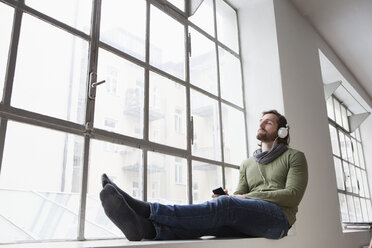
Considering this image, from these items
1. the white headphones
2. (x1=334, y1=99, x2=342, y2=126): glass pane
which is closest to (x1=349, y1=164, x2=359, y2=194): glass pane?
(x1=334, y1=99, x2=342, y2=126): glass pane

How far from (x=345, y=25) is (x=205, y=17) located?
2.03m

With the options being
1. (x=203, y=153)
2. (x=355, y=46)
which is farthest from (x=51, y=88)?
(x=355, y=46)

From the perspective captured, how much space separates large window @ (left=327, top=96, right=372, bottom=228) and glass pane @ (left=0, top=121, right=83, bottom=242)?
11.9 feet

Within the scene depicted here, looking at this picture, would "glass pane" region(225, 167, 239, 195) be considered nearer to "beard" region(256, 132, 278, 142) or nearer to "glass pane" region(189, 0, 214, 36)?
"beard" region(256, 132, 278, 142)

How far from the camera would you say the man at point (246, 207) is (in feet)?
4.50

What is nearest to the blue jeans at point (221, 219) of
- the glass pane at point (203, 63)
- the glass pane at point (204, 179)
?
the glass pane at point (204, 179)

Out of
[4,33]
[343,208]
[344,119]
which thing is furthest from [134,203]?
[344,119]

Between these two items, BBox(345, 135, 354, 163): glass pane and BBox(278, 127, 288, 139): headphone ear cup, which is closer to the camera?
BBox(278, 127, 288, 139): headphone ear cup

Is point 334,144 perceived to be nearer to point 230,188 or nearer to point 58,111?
point 230,188

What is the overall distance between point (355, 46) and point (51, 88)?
4104mm

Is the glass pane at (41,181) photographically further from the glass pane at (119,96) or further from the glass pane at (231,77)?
the glass pane at (231,77)

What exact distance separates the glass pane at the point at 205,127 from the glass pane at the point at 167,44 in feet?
0.83

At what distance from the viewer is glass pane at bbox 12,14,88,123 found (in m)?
1.53

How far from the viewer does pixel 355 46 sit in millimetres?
4492
